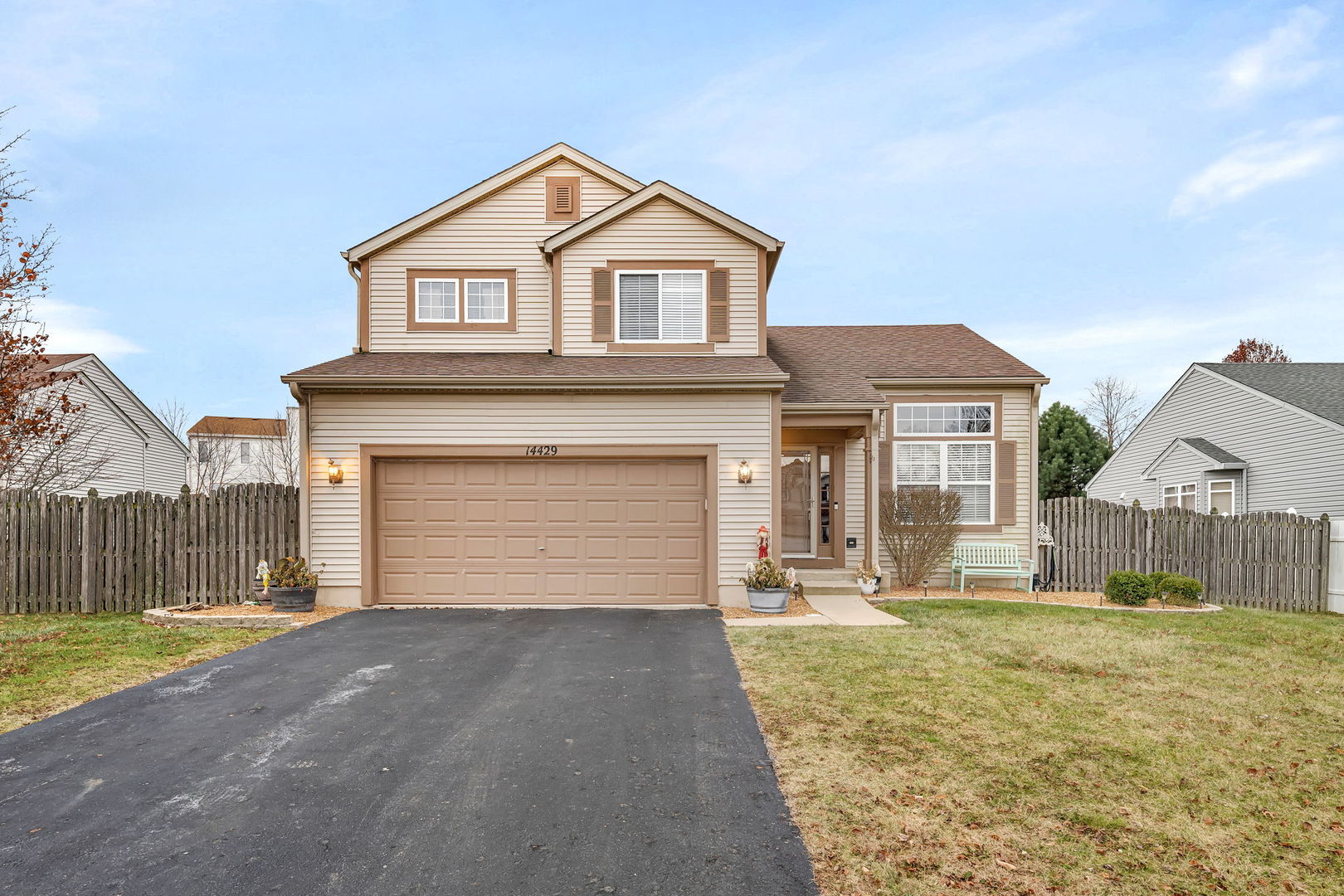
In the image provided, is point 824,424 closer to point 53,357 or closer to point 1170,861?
point 1170,861

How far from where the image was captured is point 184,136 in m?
20.2

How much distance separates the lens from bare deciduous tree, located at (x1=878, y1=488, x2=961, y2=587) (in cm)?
Result: 1252

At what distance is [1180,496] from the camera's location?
1873 centimetres

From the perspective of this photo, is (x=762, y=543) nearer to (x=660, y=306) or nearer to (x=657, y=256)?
(x=660, y=306)

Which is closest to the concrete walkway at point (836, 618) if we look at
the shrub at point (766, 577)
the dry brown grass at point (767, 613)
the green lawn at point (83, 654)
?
the dry brown grass at point (767, 613)

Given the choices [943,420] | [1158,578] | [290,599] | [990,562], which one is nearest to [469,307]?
[290,599]

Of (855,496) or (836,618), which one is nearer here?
(836,618)

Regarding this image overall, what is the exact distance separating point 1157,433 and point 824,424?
14841 millimetres

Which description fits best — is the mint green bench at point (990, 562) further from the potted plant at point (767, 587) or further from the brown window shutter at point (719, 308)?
the brown window shutter at point (719, 308)

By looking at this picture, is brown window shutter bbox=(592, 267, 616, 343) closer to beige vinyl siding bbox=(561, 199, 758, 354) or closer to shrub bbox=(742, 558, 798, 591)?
beige vinyl siding bbox=(561, 199, 758, 354)

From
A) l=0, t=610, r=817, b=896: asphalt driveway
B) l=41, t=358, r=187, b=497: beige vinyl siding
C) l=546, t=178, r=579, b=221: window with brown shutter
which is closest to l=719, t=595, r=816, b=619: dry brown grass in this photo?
l=0, t=610, r=817, b=896: asphalt driveway

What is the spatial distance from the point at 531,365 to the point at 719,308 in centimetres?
331

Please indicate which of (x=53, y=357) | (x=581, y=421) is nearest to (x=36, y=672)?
(x=581, y=421)

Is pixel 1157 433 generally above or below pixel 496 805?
above
